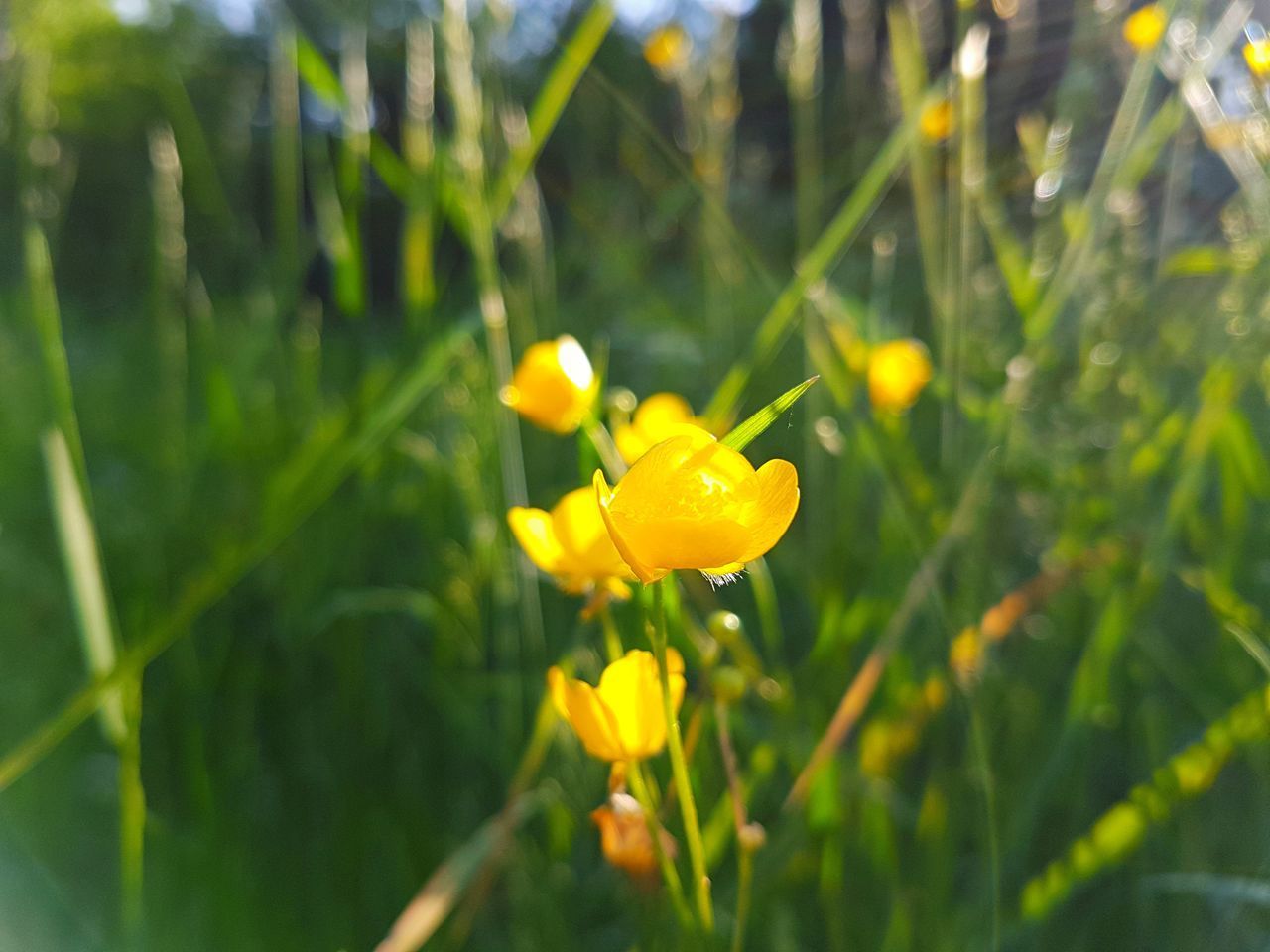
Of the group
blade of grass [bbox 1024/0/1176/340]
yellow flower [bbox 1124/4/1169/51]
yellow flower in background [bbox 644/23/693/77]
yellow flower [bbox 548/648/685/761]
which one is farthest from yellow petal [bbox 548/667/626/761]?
yellow flower in background [bbox 644/23/693/77]

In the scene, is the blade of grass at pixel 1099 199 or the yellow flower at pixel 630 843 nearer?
the yellow flower at pixel 630 843

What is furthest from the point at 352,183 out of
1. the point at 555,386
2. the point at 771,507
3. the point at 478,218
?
the point at 771,507

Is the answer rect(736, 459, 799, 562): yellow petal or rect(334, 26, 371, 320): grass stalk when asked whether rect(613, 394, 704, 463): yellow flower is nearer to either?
rect(736, 459, 799, 562): yellow petal

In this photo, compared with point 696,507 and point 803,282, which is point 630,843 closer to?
point 696,507

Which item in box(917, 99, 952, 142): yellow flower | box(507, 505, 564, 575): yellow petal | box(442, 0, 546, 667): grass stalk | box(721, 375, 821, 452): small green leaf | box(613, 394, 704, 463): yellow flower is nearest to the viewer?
box(721, 375, 821, 452): small green leaf

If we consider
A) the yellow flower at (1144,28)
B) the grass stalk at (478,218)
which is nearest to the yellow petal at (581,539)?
the grass stalk at (478,218)

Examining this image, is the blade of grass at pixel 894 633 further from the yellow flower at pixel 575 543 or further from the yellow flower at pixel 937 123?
the yellow flower at pixel 937 123

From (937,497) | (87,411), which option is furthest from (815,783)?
(87,411)
